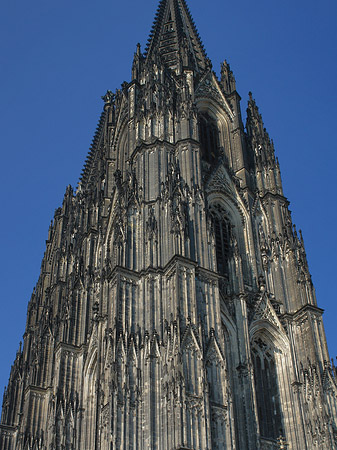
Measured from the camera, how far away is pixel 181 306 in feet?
91.1

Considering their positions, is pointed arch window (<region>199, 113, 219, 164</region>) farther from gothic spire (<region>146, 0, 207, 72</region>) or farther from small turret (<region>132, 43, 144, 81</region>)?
small turret (<region>132, 43, 144, 81</region>)

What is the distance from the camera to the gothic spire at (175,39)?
149 feet

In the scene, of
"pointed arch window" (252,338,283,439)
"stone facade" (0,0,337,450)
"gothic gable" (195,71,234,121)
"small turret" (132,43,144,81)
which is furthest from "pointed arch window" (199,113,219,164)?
"pointed arch window" (252,338,283,439)

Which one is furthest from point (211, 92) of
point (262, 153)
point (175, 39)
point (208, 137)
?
point (175, 39)

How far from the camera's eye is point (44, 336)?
1535 inches

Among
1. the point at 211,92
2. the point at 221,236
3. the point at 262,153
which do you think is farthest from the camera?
the point at 211,92

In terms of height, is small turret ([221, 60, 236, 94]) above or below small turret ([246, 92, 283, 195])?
above

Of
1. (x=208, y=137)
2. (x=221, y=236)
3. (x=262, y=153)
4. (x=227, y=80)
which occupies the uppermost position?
(x=227, y=80)

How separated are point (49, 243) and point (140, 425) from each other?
28931 mm

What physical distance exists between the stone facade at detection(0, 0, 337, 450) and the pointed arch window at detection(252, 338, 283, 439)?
58mm

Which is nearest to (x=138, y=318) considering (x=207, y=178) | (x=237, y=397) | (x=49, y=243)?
(x=237, y=397)

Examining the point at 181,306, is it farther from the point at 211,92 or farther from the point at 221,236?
the point at 211,92

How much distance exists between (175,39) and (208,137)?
11.2m

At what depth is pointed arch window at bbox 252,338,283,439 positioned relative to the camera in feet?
96.3
